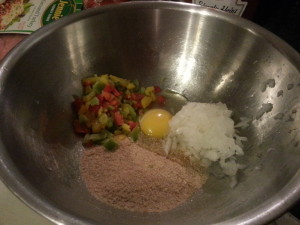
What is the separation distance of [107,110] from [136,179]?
1.27 ft

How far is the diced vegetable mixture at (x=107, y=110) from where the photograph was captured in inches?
62.0

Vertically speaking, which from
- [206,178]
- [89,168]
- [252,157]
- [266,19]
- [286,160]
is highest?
[266,19]

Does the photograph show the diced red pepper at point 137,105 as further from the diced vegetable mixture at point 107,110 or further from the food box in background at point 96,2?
the food box in background at point 96,2

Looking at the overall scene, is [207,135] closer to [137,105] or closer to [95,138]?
[137,105]

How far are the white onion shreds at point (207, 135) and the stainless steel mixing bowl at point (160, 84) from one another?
6 cm

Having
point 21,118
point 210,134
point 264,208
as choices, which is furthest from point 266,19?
point 21,118

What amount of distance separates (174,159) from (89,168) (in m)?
0.38

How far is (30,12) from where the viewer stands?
6.61ft

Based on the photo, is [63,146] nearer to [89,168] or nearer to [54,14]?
[89,168]

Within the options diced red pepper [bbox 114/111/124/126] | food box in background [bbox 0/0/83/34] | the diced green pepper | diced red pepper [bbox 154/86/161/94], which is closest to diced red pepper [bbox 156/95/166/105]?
diced red pepper [bbox 154/86/161/94]

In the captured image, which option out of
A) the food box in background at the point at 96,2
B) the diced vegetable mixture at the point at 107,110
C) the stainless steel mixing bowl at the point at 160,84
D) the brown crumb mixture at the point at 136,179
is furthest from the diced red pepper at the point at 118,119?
the food box in background at the point at 96,2

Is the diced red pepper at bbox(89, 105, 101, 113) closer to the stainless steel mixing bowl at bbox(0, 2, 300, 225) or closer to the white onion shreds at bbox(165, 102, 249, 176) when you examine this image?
the stainless steel mixing bowl at bbox(0, 2, 300, 225)

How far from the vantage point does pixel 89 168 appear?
4.82ft

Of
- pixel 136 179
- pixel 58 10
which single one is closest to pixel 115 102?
pixel 136 179
